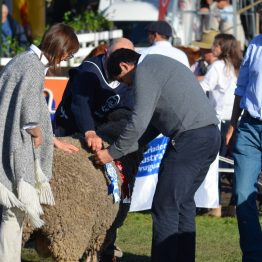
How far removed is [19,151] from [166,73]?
117 cm

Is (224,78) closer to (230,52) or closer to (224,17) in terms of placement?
(230,52)

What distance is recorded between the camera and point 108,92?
287 inches

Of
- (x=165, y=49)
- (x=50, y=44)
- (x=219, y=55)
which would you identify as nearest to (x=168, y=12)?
(x=219, y=55)

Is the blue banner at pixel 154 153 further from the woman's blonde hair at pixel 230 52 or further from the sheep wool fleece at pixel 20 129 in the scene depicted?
the sheep wool fleece at pixel 20 129

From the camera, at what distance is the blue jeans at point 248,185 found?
715 cm

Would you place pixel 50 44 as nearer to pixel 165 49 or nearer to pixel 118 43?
pixel 118 43

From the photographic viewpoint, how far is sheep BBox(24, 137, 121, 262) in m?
6.46

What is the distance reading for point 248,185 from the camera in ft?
23.5

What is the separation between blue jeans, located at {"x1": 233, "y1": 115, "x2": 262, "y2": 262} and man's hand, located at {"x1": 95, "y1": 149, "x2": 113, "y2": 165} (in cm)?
103

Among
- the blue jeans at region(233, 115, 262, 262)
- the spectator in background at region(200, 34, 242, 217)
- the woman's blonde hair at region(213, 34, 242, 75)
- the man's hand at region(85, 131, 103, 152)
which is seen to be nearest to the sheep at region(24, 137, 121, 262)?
the man's hand at region(85, 131, 103, 152)

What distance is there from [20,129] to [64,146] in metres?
0.58

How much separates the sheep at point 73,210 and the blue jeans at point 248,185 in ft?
3.41

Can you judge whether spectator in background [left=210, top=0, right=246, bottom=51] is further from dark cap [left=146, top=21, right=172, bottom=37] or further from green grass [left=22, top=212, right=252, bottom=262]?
green grass [left=22, top=212, right=252, bottom=262]

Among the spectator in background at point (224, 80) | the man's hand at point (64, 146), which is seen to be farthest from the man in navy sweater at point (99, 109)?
the spectator in background at point (224, 80)
